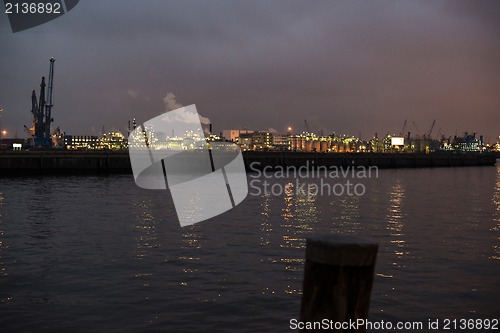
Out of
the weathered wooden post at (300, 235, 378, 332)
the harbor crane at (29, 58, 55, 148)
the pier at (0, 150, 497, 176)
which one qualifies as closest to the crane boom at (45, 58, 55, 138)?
the harbor crane at (29, 58, 55, 148)

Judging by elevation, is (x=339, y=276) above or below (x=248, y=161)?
above

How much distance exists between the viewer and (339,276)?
196 inches

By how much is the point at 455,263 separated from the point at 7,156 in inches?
2992

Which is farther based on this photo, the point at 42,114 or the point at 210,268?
the point at 42,114

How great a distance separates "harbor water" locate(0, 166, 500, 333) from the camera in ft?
40.5

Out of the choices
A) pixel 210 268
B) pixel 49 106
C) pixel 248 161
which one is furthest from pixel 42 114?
pixel 210 268

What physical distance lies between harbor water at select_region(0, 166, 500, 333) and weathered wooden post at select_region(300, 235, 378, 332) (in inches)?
262

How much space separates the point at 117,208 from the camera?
117 ft

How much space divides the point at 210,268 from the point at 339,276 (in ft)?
41.1

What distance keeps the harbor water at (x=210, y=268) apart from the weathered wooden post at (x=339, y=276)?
6.65 metres

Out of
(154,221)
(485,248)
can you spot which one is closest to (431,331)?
(485,248)
